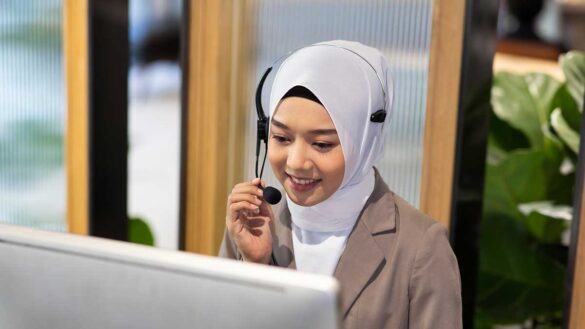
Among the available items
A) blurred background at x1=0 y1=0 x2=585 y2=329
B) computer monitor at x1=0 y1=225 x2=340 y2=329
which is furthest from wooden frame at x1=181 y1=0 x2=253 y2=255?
computer monitor at x1=0 y1=225 x2=340 y2=329

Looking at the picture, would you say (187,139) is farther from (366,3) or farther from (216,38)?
(366,3)

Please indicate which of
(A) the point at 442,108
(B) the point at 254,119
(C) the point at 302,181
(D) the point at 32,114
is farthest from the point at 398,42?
(D) the point at 32,114

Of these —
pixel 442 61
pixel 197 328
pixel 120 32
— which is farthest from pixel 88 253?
pixel 120 32

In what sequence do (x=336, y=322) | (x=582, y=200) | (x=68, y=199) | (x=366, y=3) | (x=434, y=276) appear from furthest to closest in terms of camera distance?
1. (x=68, y=199)
2. (x=366, y=3)
3. (x=582, y=200)
4. (x=434, y=276)
5. (x=336, y=322)

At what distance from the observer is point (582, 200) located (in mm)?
1803

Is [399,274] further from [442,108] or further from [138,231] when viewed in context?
[138,231]

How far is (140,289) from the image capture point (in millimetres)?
931

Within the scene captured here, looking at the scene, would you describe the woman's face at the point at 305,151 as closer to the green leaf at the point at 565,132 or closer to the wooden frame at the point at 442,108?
the wooden frame at the point at 442,108

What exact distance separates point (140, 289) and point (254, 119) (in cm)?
114

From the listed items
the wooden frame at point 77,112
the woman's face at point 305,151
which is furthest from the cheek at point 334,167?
the wooden frame at point 77,112

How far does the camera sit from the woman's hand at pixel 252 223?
5.28ft

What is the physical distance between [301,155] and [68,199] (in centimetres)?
137

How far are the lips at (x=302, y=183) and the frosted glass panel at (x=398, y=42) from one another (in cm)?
29

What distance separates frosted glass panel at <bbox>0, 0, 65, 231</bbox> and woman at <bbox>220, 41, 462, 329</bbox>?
4.25 ft
